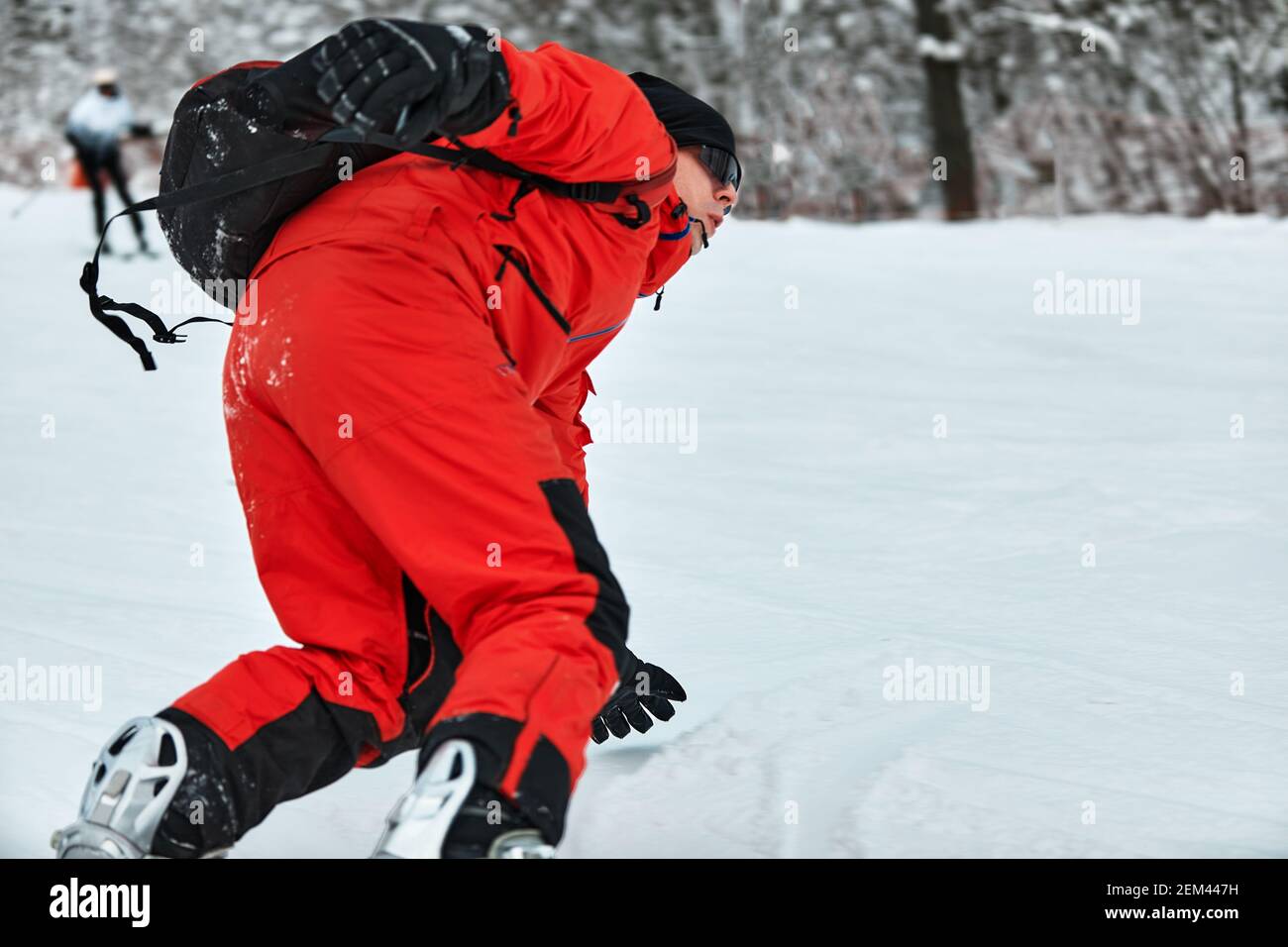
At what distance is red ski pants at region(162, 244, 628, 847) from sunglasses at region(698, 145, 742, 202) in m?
0.49

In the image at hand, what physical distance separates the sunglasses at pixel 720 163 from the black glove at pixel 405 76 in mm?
532

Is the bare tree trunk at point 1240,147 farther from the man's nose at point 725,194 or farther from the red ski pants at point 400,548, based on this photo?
the red ski pants at point 400,548

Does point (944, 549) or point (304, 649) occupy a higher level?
point (304, 649)

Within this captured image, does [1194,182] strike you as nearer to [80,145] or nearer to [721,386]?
[721,386]

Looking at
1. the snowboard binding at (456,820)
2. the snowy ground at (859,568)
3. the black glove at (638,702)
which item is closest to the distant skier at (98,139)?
the snowy ground at (859,568)

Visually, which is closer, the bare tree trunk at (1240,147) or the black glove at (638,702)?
the black glove at (638,702)

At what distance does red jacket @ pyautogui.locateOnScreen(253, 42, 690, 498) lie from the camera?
1.71 metres

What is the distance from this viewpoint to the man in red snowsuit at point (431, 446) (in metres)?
1.58

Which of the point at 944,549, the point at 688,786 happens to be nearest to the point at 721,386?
the point at 944,549

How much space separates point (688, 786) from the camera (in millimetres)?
2203

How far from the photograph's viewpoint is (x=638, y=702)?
2.44 meters

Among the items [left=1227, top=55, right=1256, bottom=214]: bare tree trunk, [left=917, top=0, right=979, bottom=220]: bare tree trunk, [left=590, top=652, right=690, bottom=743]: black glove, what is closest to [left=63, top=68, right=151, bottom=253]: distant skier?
[left=917, top=0, right=979, bottom=220]: bare tree trunk

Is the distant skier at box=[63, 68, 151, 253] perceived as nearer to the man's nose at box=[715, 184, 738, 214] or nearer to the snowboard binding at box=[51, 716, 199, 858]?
the man's nose at box=[715, 184, 738, 214]
